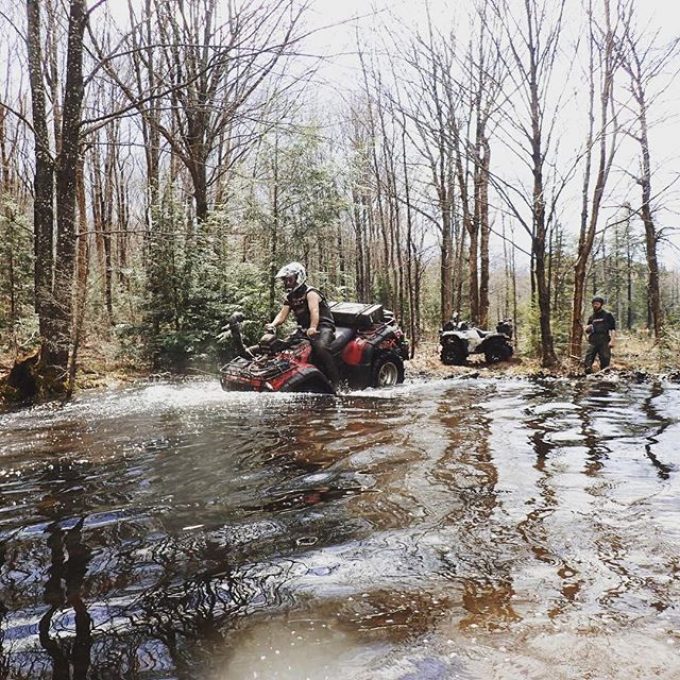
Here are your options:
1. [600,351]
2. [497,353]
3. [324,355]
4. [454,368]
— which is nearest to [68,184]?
[324,355]

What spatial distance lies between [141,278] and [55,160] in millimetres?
4489

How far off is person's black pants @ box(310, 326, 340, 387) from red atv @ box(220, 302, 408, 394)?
124mm

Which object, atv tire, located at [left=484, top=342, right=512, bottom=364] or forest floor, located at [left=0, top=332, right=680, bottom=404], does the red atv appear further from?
atv tire, located at [left=484, top=342, right=512, bottom=364]

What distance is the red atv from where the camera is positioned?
729 centimetres

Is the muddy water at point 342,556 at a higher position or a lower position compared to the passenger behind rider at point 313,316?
lower

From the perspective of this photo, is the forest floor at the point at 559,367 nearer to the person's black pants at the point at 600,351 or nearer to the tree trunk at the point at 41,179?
the person's black pants at the point at 600,351

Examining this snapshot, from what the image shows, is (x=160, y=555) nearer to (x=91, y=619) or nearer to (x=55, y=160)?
(x=91, y=619)

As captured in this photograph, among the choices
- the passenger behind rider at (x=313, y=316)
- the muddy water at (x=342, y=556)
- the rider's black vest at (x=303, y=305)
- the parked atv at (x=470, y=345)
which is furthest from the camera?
the parked atv at (x=470, y=345)

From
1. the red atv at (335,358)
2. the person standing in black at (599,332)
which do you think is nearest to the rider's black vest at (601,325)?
the person standing in black at (599,332)

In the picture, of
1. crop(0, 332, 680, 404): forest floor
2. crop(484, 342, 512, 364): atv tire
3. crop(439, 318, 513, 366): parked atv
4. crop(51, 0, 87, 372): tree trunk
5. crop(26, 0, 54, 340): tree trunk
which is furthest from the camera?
crop(484, 342, 512, 364): atv tire

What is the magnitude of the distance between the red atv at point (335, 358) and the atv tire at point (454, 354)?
4.51 metres

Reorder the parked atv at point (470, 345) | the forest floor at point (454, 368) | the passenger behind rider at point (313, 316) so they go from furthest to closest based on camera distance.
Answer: the parked atv at point (470, 345) → the forest floor at point (454, 368) → the passenger behind rider at point (313, 316)

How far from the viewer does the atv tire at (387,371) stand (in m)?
9.02

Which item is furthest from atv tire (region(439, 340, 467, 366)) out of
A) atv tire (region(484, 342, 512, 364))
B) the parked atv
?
atv tire (region(484, 342, 512, 364))
